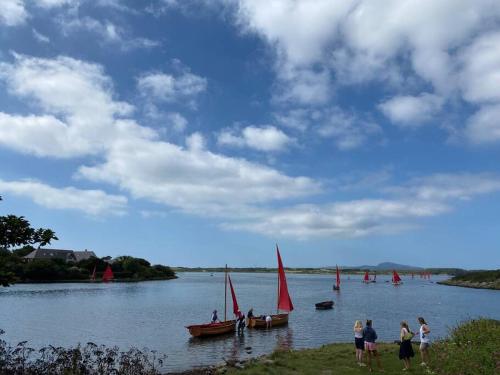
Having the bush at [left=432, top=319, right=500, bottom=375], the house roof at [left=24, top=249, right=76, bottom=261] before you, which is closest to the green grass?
the bush at [left=432, top=319, right=500, bottom=375]

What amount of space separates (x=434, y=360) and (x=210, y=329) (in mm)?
24078

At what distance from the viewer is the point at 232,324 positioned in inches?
1725

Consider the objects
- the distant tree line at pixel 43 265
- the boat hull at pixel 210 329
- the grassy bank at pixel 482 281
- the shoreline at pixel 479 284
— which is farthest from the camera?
the grassy bank at pixel 482 281

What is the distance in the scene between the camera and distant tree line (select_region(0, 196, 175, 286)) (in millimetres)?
13938

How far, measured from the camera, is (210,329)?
4131 cm

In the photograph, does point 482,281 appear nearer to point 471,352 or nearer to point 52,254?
point 471,352

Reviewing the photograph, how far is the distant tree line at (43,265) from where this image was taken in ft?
45.7

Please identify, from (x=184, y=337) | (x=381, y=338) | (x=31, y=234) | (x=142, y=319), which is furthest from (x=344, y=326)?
(x=31, y=234)

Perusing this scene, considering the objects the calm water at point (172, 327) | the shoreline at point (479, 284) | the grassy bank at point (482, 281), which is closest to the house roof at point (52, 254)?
the calm water at point (172, 327)

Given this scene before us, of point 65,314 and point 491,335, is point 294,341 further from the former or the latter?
point 65,314

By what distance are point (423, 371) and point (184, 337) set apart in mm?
26766

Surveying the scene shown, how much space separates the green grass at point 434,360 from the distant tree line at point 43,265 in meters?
12.1

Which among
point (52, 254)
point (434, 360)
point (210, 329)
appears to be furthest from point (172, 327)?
point (52, 254)

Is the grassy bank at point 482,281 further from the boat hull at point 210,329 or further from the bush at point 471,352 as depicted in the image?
the bush at point 471,352
